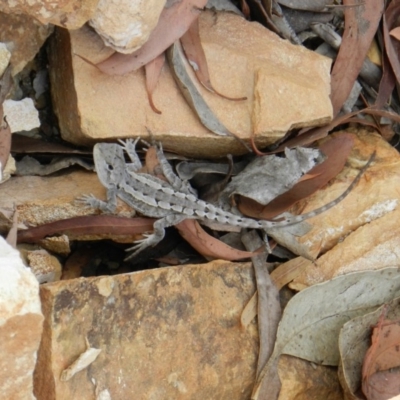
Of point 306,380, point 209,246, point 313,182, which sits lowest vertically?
point 306,380

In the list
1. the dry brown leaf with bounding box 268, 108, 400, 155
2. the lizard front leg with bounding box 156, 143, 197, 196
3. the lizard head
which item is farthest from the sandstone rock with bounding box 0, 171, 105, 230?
the dry brown leaf with bounding box 268, 108, 400, 155

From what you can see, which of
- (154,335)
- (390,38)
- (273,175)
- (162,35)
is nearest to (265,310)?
(154,335)

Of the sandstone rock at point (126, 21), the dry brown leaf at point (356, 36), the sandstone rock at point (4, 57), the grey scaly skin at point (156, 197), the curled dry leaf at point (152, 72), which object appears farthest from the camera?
the dry brown leaf at point (356, 36)

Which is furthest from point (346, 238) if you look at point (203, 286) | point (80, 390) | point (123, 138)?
point (80, 390)

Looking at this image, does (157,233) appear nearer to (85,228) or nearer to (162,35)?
(85,228)

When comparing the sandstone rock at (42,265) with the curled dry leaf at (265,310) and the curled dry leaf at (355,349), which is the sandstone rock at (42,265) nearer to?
the curled dry leaf at (265,310)

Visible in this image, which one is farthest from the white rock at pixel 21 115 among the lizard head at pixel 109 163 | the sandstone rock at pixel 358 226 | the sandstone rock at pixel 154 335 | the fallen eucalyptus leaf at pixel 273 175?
the sandstone rock at pixel 358 226

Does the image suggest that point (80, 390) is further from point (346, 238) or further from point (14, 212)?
point (346, 238)
